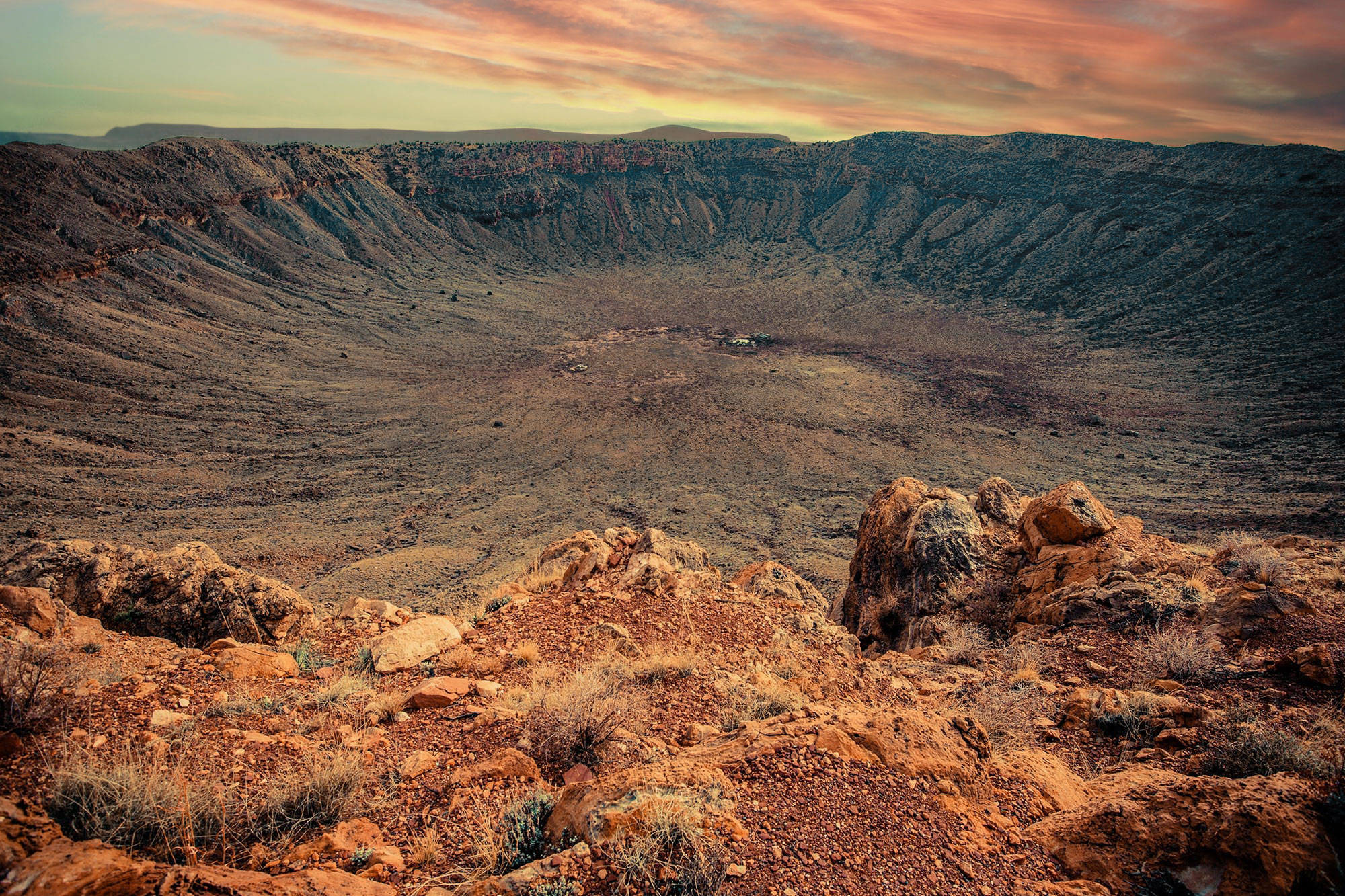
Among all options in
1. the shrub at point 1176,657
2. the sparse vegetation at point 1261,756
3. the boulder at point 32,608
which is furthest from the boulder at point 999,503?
the boulder at point 32,608

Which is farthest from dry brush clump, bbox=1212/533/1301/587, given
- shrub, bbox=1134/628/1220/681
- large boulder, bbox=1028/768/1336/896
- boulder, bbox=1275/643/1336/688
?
large boulder, bbox=1028/768/1336/896

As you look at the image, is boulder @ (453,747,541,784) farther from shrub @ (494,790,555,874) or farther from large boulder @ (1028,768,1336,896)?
large boulder @ (1028,768,1336,896)

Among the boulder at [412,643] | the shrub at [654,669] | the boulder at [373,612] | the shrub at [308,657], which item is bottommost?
the boulder at [373,612]

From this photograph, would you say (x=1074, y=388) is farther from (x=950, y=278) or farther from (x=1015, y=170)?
(x=1015, y=170)

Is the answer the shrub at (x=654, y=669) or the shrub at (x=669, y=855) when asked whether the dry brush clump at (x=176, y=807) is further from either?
the shrub at (x=654, y=669)

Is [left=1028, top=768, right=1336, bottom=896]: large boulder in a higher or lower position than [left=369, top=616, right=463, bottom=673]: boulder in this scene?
higher

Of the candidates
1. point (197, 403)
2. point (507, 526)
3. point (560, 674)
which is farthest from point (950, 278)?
point (560, 674)

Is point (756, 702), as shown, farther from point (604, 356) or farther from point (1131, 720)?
point (604, 356)

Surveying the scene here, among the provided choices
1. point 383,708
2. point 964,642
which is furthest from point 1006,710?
point 383,708
